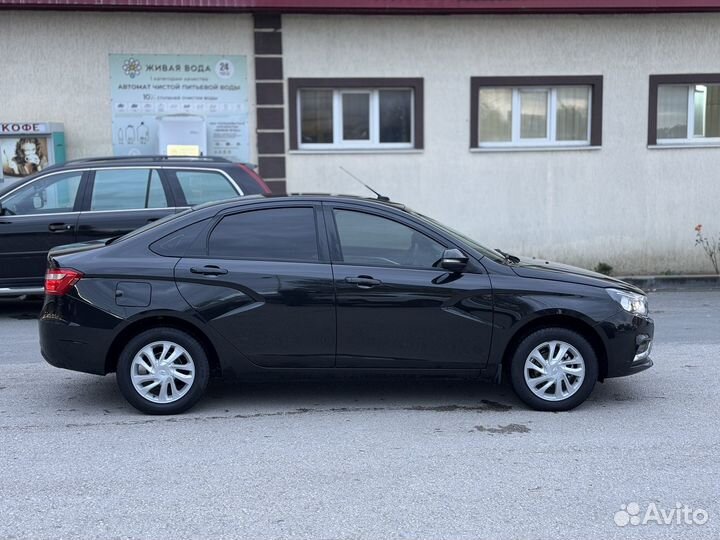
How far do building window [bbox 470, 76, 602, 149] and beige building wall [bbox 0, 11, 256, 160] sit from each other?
11.9 feet

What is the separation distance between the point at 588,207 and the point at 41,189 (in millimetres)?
7847

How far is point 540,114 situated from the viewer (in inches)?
505

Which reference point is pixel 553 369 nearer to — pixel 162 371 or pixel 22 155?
pixel 162 371

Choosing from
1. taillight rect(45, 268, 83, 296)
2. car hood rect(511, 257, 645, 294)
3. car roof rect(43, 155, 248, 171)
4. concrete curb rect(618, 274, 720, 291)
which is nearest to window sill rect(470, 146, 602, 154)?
concrete curb rect(618, 274, 720, 291)

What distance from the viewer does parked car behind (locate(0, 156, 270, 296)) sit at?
9.27m

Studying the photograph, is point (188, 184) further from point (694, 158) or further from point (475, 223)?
point (694, 158)

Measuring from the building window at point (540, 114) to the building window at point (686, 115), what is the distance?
944mm

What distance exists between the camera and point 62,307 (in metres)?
5.88

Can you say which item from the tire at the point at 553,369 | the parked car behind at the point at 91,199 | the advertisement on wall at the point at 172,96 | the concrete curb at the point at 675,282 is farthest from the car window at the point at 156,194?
the concrete curb at the point at 675,282

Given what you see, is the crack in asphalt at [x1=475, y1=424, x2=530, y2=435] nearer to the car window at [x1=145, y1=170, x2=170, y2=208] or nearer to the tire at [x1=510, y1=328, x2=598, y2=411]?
the tire at [x1=510, y1=328, x2=598, y2=411]

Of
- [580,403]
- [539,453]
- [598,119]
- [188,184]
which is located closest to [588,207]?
[598,119]

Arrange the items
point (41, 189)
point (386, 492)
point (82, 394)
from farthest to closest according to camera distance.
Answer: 1. point (41, 189)
2. point (82, 394)
3. point (386, 492)

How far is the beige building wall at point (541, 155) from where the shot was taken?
484 inches

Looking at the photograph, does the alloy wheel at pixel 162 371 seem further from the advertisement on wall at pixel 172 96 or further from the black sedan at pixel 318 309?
the advertisement on wall at pixel 172 96
